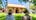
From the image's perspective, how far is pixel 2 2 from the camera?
1.10 m

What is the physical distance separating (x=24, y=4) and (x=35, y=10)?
0.15 meters

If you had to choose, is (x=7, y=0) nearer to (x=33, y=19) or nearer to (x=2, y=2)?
(x=2, y=2)

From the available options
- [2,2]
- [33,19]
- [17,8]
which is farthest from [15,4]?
[33,19]

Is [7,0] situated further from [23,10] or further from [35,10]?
[35,10]

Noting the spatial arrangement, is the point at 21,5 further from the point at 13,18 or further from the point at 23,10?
the point at 13,18

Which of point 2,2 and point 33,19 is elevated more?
point 2,2

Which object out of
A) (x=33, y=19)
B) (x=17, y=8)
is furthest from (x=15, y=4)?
(x=33, y=19)

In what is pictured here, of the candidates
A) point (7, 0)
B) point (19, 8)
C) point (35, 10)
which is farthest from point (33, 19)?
point (7, 0)

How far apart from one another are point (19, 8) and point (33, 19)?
0.70 feet

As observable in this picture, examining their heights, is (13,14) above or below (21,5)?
below

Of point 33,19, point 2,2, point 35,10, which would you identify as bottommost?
point 33,19

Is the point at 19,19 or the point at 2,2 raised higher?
Answer: the point at 2,2

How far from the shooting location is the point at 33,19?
109 centimetres

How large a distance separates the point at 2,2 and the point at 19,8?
0.22 metres
